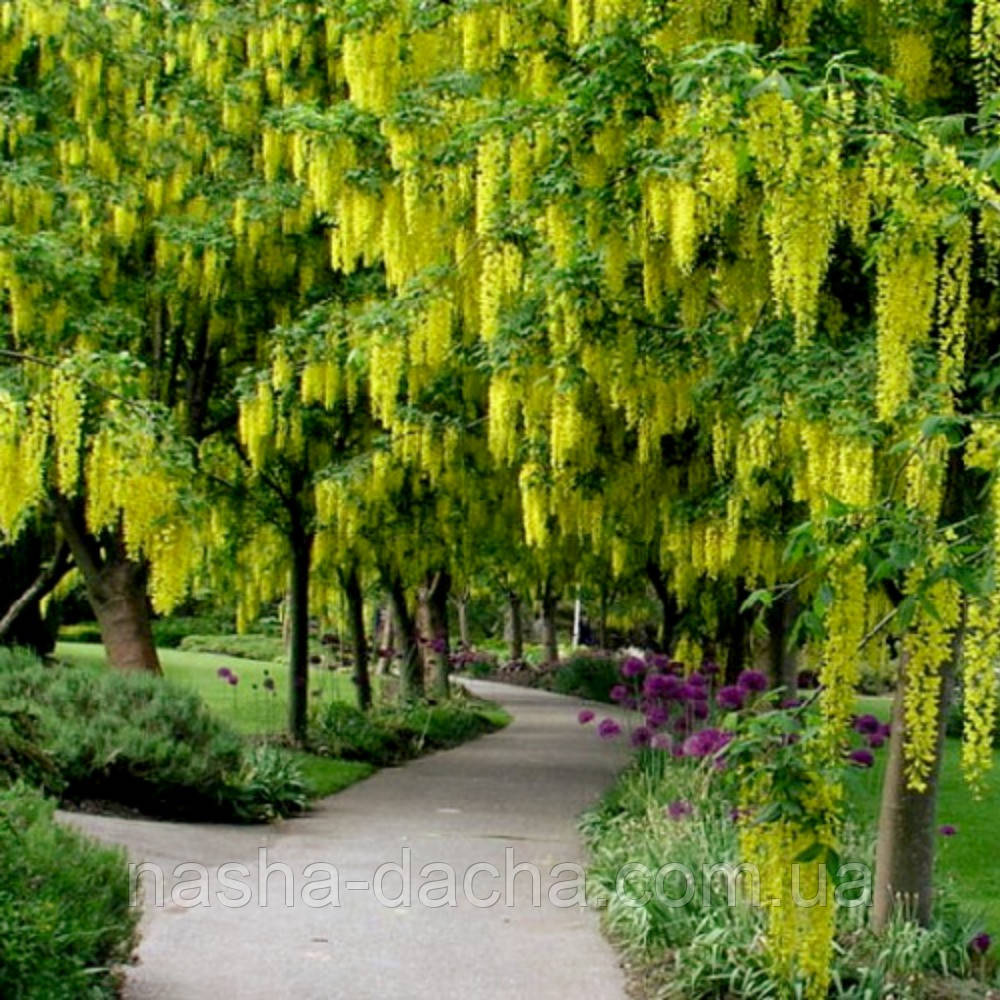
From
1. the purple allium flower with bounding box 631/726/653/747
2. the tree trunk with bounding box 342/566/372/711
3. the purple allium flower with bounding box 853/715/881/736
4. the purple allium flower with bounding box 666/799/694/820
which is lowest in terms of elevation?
the tree trunk with bounding box 342/566/372/711

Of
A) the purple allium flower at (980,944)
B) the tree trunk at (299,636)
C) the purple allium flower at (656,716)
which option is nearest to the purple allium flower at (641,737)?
the purple allium flower at (656,716)

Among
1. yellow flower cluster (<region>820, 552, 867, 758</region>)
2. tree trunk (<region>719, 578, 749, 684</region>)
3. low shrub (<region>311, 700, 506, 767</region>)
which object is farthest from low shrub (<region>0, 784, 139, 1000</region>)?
tree trunk (<region>719, 578, 749, 684</region>)

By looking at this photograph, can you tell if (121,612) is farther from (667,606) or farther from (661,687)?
(667,606)

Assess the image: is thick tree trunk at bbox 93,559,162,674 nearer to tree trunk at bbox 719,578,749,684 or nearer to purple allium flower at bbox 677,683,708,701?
purple allium flower at bbox 677,683,708,701

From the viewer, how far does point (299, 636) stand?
47.2 feet

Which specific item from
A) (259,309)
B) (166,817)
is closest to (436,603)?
(259,309)

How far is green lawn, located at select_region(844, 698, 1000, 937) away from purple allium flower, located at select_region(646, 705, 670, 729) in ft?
4.50

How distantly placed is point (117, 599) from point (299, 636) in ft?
6.86

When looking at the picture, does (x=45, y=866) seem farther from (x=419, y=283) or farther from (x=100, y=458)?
(x=419, y=283)

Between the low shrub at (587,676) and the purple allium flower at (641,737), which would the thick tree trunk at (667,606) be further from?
the purple allium flower at (641,737)

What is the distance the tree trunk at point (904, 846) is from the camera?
6035 mm

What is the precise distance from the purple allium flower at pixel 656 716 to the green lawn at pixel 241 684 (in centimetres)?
390

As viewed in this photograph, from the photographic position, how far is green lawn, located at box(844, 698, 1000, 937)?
8184 millimetres

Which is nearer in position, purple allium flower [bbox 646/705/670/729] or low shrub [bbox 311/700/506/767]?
purple allium flower [bbox 646/705/670/729]
